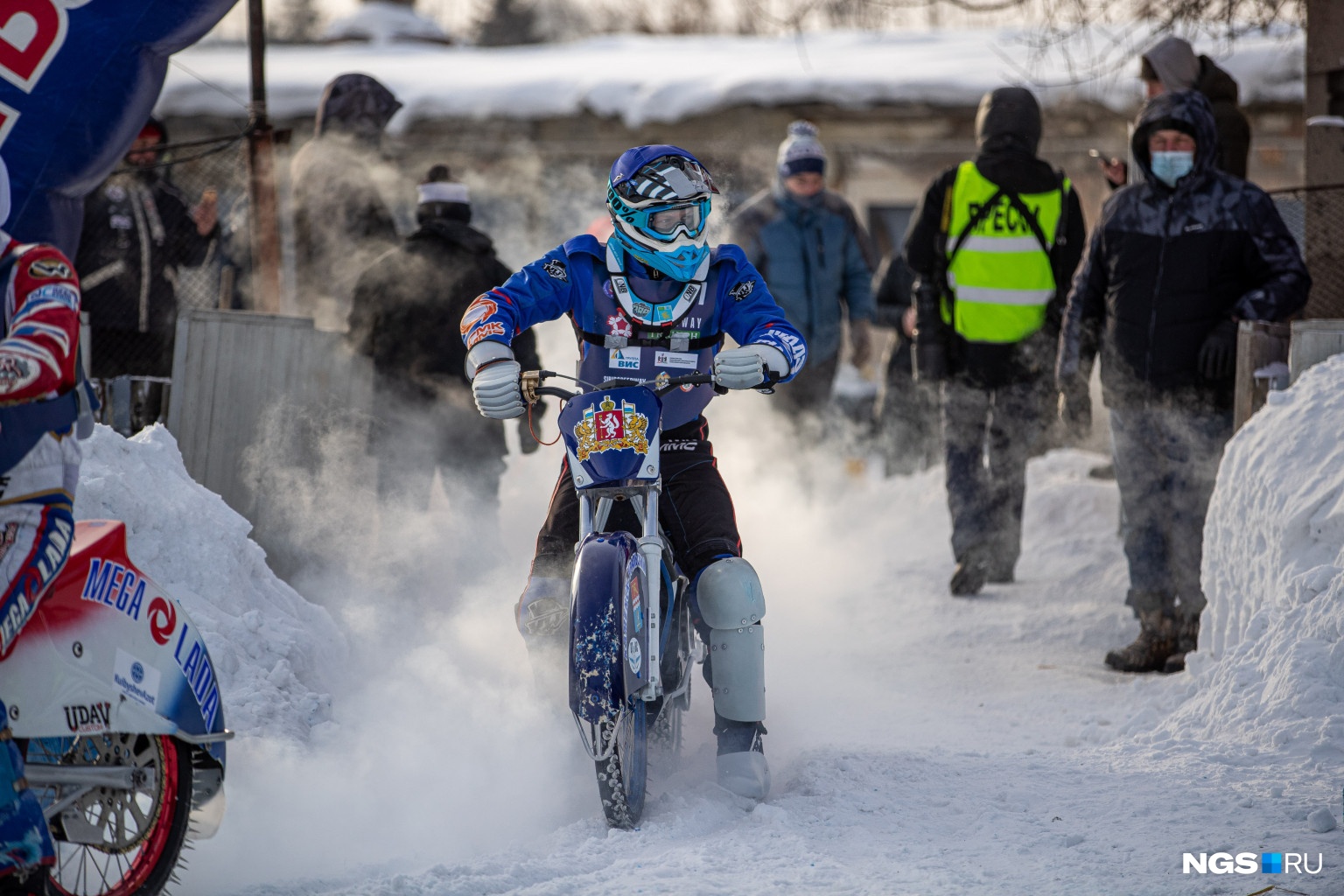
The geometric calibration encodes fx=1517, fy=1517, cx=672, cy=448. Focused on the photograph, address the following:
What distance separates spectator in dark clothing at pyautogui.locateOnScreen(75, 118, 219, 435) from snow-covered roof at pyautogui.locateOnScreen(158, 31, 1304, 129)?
5.20 m

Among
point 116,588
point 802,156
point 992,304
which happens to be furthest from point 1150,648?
point 116,588

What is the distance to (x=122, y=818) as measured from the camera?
377 centimetres

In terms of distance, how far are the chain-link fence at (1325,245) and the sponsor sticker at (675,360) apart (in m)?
5.15

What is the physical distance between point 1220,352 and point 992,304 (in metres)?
1.60

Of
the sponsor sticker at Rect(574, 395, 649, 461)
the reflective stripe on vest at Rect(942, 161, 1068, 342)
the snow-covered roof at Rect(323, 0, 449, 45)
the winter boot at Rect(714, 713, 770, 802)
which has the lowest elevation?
the winter boot at Rect(714, 713, 770, 802)

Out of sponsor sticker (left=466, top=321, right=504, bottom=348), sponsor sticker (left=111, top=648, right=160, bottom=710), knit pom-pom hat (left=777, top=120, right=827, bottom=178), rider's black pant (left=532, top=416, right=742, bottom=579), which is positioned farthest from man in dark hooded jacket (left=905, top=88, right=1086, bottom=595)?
sponsor sticker (left=111, top=648, right=160, bottom=710)

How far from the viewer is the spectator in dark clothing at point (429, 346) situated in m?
7.53

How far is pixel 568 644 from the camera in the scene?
443 cm

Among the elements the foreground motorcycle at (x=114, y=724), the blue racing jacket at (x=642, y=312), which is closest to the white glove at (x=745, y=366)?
the blue racing jacket at (x=642, y=312)

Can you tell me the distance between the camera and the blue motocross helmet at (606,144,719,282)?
4793 mm

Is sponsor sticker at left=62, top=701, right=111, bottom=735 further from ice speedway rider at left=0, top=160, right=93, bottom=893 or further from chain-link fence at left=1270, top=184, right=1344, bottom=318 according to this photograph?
chain-link fence at left=1270, top=184, right=1344, bottom=318

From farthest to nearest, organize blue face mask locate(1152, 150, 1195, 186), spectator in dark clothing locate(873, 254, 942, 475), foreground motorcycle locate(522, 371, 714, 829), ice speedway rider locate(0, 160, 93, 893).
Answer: spectator in dark clothing locate(873, 254, 942, 475) < blue face mask locate(1152, 150, 1195, 186) < foreground motorcycle locate(522, 371, 714, 829) < ice speedway rider locate(0, 160, 93, 893)

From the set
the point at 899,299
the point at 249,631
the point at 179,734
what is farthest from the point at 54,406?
the point at 899,299

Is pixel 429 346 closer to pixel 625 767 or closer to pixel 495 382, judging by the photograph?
pixel 495 382
